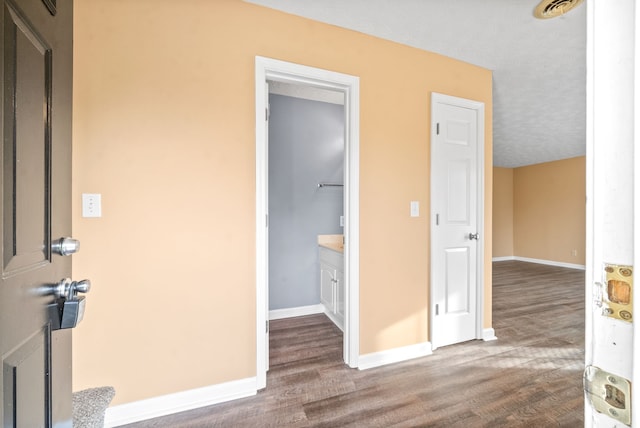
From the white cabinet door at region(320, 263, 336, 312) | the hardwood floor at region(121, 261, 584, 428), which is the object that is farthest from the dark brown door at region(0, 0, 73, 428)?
the white cabinet door at region(320, 263, 336, 312)

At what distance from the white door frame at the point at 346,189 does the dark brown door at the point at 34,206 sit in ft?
3.23

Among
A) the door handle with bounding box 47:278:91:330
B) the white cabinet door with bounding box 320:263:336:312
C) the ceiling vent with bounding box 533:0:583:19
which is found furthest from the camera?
the white cabinet door with bounding box 320:263:336:312

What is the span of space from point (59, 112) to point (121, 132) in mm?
823

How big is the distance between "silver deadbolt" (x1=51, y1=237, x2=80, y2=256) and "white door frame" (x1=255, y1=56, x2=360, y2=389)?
100 centimetres

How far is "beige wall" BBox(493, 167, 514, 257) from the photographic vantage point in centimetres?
681

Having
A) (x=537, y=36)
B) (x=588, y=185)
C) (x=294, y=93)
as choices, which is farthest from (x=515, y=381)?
(x=294, y=93)

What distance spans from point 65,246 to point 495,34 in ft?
9.08

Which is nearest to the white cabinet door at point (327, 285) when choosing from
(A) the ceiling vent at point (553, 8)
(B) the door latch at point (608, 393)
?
(B) the door latch at point (608, 393)

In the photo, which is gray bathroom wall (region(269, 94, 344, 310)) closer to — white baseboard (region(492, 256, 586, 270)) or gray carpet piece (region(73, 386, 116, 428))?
gray carpet piece (region(73, 386, 116, 428))

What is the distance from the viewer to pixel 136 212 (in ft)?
4.94

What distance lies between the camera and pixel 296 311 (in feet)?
9.88

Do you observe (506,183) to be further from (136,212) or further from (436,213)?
(136,212)

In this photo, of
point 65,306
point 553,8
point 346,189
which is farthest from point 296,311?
point 553,8

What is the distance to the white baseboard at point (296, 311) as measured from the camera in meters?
2.93
